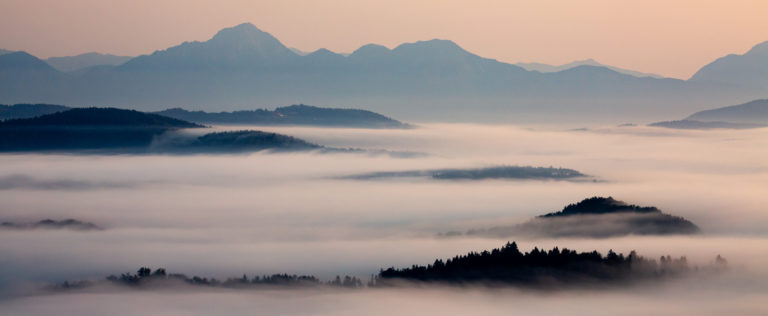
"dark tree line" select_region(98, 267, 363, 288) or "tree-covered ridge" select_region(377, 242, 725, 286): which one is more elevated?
"tree-covered ridge" select_region(377, 242, 725, 286)

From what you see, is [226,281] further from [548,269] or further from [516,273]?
[548,269]

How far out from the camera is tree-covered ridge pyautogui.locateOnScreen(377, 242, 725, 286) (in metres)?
160

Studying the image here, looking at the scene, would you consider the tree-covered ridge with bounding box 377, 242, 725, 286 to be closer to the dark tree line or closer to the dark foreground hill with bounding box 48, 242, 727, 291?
the dark foreground hill with bounding box 48, 242, 727, 291

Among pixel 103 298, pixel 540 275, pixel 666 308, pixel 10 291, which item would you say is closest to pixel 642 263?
pixel 540 275

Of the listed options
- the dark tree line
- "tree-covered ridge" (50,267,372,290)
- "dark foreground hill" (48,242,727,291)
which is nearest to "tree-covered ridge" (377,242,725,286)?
"dark foreground hill" (48,242,727,291)

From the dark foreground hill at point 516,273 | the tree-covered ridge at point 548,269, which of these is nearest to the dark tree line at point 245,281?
the dark foreground hill at point 516,273

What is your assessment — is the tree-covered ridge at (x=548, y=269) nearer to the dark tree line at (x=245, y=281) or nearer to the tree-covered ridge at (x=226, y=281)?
the dark tree line at (x=245, y=281)

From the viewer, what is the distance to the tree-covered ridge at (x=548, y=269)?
160 m

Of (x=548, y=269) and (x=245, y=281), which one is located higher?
(x=548, y=269)

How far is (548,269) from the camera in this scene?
165m

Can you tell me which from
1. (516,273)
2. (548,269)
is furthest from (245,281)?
(548,269)

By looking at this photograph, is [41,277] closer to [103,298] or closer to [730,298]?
[103,298]

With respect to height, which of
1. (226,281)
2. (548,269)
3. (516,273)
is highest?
(548,269)

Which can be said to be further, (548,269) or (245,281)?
Answer: (245,281)
